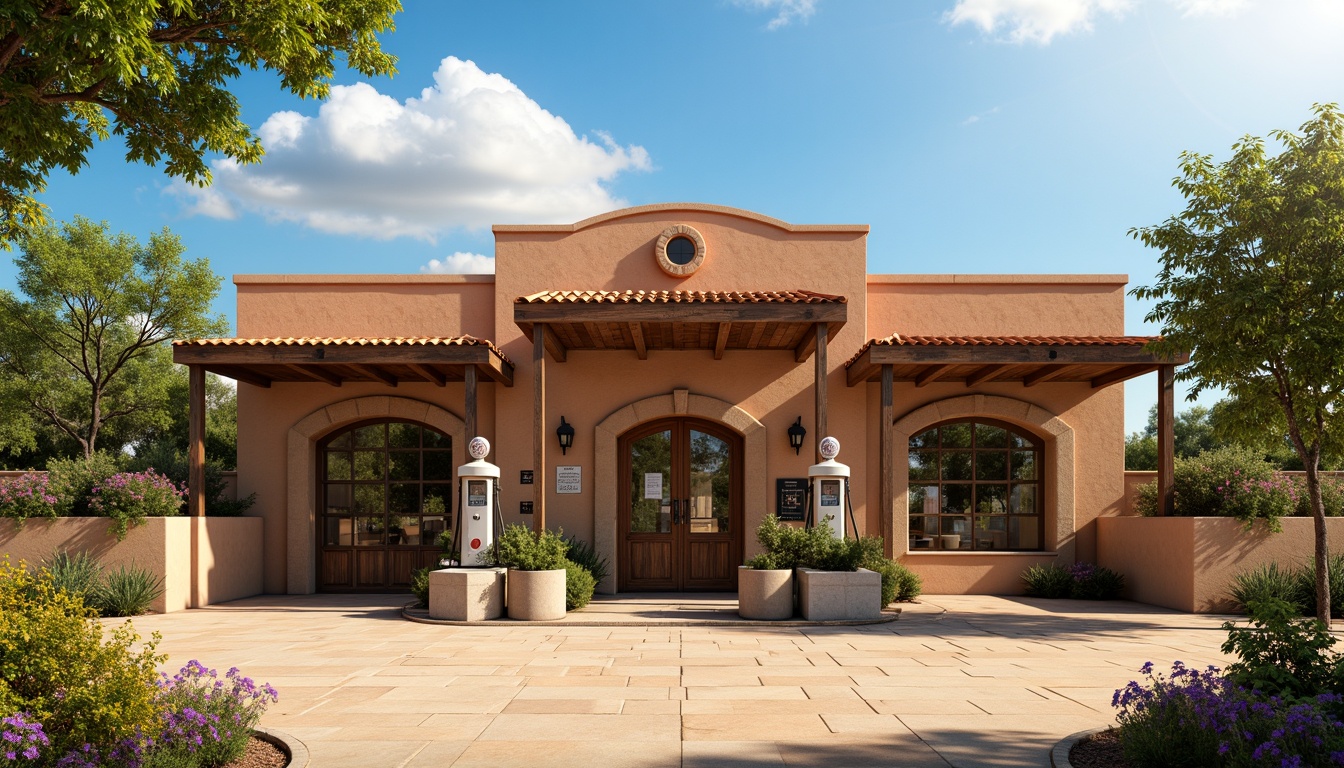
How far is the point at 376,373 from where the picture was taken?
47.6 feet

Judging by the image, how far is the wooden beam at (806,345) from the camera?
43.0 feet

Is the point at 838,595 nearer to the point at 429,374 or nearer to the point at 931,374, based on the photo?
the point at 931,374

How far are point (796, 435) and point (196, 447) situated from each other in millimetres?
8285

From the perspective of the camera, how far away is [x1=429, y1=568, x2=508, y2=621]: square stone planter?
11.4 metres

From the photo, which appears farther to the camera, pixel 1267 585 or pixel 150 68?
pixel 1267 585

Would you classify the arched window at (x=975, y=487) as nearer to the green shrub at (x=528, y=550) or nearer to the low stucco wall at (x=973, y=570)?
the low stucco wall at (x=973, y=570)

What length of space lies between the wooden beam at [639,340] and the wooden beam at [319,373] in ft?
14.7

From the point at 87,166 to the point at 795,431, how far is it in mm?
9419

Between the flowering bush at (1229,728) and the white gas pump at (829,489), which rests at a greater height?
the white gas pump at (829,489)

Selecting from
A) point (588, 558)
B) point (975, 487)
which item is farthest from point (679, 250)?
point (975, 487)

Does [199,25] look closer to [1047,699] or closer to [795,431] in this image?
[1047,699]

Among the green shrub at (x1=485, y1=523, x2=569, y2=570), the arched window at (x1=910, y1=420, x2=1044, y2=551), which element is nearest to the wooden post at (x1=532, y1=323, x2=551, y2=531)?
the green shrub at (x1=485, y1=523, x2=569, y2=570)

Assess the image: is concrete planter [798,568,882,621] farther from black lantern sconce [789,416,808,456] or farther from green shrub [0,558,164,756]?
green shrub [0,558,164,756]

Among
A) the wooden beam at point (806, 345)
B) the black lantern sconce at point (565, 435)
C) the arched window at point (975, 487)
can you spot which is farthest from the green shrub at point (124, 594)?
the arched window at point (975, 487)
